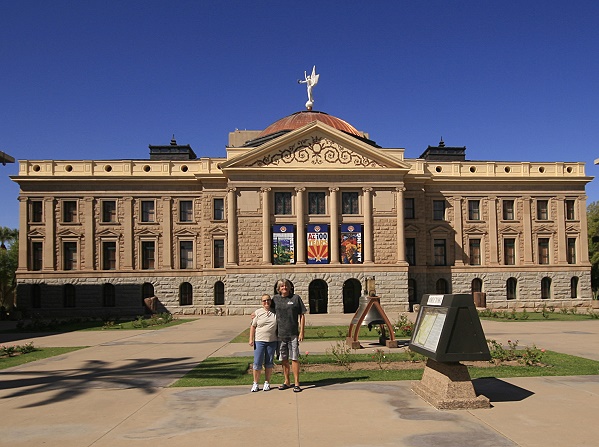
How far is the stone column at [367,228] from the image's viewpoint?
143ft

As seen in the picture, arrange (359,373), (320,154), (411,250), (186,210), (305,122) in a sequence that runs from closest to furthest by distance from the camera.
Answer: (359,373) → (320,154) → (186,210) → (411,250) → (305,122)

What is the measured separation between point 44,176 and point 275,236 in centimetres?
2061

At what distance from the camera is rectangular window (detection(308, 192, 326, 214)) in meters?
44.4

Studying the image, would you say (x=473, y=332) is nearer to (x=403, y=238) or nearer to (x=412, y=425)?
(x=412, y=425)

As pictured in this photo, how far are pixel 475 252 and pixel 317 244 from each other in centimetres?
1539

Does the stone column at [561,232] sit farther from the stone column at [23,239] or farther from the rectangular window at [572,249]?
the stone column at [23,239]

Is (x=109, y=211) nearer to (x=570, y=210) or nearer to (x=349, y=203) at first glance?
(x=349, y=203)

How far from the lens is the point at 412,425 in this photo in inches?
327

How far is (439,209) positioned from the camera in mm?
48938

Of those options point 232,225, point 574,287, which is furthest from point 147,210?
point 574,287

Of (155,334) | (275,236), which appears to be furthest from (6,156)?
(275,236)

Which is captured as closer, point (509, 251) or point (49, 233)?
point (49, 233)

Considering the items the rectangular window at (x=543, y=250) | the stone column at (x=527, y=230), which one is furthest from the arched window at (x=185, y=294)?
the rectangular window at (x=543, y=250)

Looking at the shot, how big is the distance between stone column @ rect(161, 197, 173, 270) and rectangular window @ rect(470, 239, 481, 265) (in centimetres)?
2668
